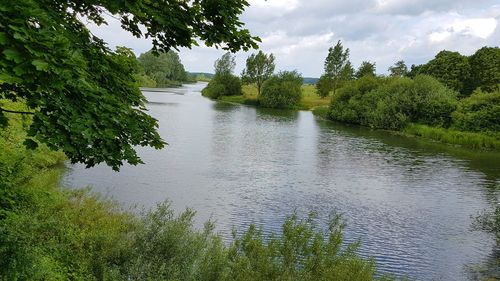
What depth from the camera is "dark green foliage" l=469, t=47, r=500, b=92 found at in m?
74.1

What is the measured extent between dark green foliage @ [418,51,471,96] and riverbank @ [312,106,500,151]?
24.1 meters

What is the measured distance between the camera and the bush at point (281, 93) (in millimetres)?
98688

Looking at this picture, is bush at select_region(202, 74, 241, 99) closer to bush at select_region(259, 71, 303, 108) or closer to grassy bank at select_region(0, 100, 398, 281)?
bush at select_region(259, 71, 303, 108)

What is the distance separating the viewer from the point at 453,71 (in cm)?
7894

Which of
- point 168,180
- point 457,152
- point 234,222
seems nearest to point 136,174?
point 168,180

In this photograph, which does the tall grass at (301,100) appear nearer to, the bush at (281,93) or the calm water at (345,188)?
the bush at (281,93)

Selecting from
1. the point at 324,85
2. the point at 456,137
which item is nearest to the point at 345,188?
the point at 456,137

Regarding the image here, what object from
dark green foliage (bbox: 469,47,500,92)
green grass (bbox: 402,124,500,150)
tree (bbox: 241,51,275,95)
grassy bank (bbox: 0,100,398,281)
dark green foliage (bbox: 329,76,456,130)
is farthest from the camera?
tree (bbox: 241,51,275,95)

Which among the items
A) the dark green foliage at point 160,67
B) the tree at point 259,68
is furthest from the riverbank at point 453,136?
the dark green foliage at point 160,67

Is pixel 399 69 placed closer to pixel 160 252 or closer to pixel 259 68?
pixel 259 68

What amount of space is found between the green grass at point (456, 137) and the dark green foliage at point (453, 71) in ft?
80.4

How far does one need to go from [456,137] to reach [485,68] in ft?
104

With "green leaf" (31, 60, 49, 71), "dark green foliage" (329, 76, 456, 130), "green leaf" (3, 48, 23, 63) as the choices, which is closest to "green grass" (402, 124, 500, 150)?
"dark green foliage" (329, 76, 456, 130)

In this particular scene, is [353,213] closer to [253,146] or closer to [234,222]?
[234,222]
